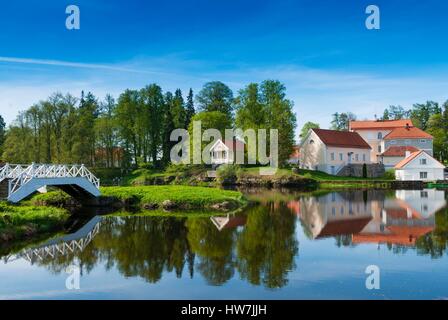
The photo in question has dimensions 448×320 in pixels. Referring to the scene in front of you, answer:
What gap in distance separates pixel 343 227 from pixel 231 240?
713 centimetres

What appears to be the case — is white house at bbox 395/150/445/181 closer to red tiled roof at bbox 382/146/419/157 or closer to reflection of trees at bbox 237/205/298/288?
red tiled roof at bbox 382/146/419/157

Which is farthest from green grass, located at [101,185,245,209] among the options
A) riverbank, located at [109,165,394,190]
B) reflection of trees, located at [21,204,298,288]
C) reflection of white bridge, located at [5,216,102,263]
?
riverbank, located at [109,165,394,190]

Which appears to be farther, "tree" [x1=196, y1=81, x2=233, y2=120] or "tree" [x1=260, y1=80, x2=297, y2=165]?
"tree" [x1=196, y1=81, x2=233, y2=120]

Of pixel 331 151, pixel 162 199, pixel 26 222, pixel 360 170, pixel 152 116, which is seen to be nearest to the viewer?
pixel 26 222

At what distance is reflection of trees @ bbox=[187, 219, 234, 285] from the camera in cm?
1380

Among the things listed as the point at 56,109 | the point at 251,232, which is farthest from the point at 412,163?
the point at 56,109

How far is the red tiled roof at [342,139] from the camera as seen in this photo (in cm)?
6412

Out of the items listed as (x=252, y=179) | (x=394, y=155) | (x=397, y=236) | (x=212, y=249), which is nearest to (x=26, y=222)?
(x=212, y=249)

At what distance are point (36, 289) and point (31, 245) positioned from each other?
6016 mm

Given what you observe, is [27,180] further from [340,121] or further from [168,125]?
[340,121]

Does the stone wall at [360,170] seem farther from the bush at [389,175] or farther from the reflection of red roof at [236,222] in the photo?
the reflection of red roof at [236,222]

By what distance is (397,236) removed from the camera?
20078 millimetres

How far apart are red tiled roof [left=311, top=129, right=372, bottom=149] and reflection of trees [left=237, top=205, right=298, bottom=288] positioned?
3908 cm

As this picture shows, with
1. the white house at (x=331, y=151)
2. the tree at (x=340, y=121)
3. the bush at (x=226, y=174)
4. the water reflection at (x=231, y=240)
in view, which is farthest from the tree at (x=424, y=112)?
the water reflection at (x=231, y=240)
